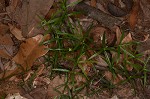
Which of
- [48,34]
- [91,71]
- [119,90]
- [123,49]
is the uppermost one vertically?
[48,34]

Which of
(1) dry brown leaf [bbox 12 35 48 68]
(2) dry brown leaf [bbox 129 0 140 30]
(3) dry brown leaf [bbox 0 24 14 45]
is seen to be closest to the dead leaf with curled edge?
(1) dry brown leaf [bbox 12 35 48 68]

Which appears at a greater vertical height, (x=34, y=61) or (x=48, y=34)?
(x=48, y=34)

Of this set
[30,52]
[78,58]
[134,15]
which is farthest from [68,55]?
[134,15]

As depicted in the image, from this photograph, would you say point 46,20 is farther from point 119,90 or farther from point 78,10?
point 119,90

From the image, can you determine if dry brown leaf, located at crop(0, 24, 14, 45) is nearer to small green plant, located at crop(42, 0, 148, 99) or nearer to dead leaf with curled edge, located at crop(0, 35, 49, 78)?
dead leaf with curled edge, located at crop(0, 35, 49, 78)

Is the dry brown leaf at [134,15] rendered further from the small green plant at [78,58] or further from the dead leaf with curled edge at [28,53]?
the dead leaf with curled edge at [28,53]

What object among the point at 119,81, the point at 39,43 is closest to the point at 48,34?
the point at 39,43
